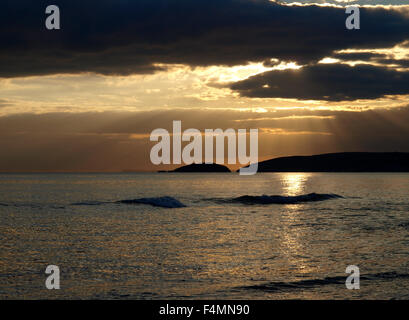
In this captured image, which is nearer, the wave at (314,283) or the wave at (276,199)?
the wave at (314,283)

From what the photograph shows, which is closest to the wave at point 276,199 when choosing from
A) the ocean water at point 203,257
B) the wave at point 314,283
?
the ocean water at point 203,257

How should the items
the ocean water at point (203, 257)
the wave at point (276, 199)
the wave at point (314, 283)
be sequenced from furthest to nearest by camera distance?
the wave at point (276, 199) < the wave at point (314, 283) < the ocean water at point (203, 257)

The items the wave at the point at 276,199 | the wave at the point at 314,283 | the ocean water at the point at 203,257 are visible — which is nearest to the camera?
the ocean water at the point at 203,257

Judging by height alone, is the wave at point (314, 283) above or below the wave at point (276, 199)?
above

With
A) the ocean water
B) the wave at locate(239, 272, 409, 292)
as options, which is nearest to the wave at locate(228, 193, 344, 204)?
the ocean water

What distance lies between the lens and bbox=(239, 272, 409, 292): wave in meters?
20.6

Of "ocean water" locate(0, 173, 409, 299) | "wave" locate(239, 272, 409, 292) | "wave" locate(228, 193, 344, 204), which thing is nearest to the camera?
"ocean water" locate(0, 173, 409, 299)

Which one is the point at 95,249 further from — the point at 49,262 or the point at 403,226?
the point at 403,226

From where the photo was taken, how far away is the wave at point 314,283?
2062 cm

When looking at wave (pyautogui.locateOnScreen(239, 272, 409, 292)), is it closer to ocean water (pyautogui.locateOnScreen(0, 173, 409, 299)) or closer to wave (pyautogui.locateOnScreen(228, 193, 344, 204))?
ocean water (pyautogui.locateOnScreen(0, 173, 409, 299))

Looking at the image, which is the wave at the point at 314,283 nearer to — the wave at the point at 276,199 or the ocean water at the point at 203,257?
the ocean water at the point at 203,257

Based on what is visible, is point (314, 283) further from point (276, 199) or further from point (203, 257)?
point (276, 199)

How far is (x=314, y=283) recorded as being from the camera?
21438 mm

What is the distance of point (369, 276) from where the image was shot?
74.7ft
